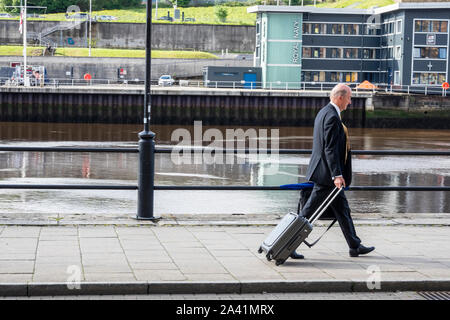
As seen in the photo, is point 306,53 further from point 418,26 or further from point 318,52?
point 418,26

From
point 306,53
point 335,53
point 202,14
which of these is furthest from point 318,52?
point 202,14

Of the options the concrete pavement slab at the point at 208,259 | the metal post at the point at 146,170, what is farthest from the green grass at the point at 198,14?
the concrete pavement slab at the point at 208,259

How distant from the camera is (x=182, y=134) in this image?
2082 inches

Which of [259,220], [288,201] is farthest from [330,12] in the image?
[259,220]

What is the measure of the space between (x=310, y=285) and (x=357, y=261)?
1.23m

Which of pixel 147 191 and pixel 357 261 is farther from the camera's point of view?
pixel 147 191

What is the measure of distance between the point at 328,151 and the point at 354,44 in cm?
6935

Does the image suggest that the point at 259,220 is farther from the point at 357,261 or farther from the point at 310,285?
the point at 310,285

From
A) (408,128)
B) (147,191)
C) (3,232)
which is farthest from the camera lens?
(408,128)

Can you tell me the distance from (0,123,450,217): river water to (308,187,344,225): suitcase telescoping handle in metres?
3.32

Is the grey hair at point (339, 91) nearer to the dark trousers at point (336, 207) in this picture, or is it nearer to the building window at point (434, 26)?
the dark trousers at point (336, 207)

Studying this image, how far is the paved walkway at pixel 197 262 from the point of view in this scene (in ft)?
23.5

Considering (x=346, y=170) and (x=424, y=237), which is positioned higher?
(x=346, y=170)

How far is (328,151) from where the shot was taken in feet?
27.4
